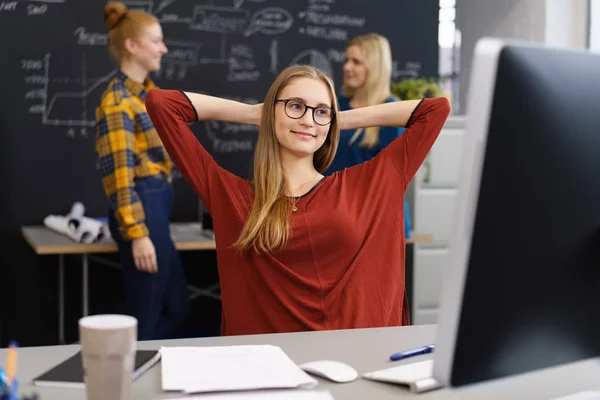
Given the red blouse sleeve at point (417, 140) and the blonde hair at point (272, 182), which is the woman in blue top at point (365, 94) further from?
the blonde hair at point (272, 182)

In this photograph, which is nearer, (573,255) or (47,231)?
(573,255)

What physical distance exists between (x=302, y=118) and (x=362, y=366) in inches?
27.9

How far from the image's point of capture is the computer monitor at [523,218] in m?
0.77

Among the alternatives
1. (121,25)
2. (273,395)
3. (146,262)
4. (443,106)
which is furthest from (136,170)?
(273,395)

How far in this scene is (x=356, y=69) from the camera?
3.53 m

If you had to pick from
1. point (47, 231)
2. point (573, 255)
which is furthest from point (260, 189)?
point (47, 231)

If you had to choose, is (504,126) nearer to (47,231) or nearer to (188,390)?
(188,390)

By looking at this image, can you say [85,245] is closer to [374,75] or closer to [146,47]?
[146,47]

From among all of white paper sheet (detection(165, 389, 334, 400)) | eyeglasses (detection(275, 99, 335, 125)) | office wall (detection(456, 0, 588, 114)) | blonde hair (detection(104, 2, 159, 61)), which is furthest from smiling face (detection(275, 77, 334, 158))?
office wall (detection(456, 0, 588, 114))

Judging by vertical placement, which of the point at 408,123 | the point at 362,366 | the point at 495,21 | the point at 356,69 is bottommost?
the point at 362,366

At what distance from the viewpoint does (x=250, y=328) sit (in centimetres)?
173

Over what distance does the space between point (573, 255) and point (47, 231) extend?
3362 mm

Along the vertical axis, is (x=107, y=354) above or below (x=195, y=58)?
below

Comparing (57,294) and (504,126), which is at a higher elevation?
(504,126)
